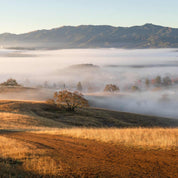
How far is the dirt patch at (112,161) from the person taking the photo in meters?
10.1

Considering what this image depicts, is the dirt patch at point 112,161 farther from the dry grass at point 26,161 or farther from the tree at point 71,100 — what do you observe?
the tree at point 71,100

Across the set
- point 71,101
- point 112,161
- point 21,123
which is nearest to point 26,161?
point 112,161

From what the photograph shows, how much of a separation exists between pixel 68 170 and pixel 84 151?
3.37m

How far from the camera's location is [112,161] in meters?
11.7

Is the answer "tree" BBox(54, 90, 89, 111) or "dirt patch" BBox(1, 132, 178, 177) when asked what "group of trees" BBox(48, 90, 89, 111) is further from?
"dirt patch" BBox(1, 132, 178, 177)

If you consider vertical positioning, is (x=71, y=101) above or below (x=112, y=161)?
below

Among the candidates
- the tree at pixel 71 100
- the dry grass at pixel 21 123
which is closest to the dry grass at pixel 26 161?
the dry grass at pixel 21 123

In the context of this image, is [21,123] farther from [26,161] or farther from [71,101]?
[71,101]

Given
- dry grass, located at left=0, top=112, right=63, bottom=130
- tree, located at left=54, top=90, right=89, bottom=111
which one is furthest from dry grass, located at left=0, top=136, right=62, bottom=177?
tree, located at left=54, top=90, right=89, bottom=111

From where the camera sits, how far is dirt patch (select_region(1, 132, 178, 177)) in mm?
10070

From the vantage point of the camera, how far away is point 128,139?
1617cm

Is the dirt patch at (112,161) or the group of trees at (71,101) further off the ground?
the dirt patch at (112,161)

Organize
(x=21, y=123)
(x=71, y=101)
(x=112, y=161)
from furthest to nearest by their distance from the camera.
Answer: (x=71, y=101) < (x=21, y=123) < (x=112, y=161)

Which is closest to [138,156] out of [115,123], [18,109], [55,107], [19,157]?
[19,157]
